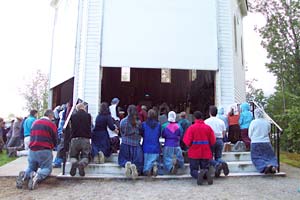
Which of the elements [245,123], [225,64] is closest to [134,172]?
[245,123]

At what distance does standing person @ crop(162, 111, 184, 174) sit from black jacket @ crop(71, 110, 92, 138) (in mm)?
1832

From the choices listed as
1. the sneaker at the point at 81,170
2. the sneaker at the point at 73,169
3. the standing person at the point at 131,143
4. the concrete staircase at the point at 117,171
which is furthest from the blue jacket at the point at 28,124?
the standing person at the point at 131,143

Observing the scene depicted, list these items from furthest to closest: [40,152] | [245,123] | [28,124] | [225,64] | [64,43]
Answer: [64,43] → [225,64] → [28,124] → [245,123] → [40,152]

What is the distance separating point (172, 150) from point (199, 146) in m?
0.81

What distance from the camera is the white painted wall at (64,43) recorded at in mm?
13500

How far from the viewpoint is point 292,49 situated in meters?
23.0

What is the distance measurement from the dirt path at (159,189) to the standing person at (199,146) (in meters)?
0.38

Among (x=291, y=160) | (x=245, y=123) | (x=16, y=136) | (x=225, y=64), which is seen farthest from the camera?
(x=16, y=136)

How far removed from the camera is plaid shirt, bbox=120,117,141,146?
7.38 m

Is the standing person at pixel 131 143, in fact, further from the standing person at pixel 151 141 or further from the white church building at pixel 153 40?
the white church building at pixel 153 40

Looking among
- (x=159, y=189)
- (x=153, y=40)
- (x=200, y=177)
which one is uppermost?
(x=153, y=40)

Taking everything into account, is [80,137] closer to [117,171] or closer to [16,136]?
[117,171]

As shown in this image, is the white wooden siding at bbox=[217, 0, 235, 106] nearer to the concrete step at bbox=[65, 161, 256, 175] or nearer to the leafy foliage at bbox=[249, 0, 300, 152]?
the concrete step at bbox=[65, 161, 256, 175]

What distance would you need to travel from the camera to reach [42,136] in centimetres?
658
